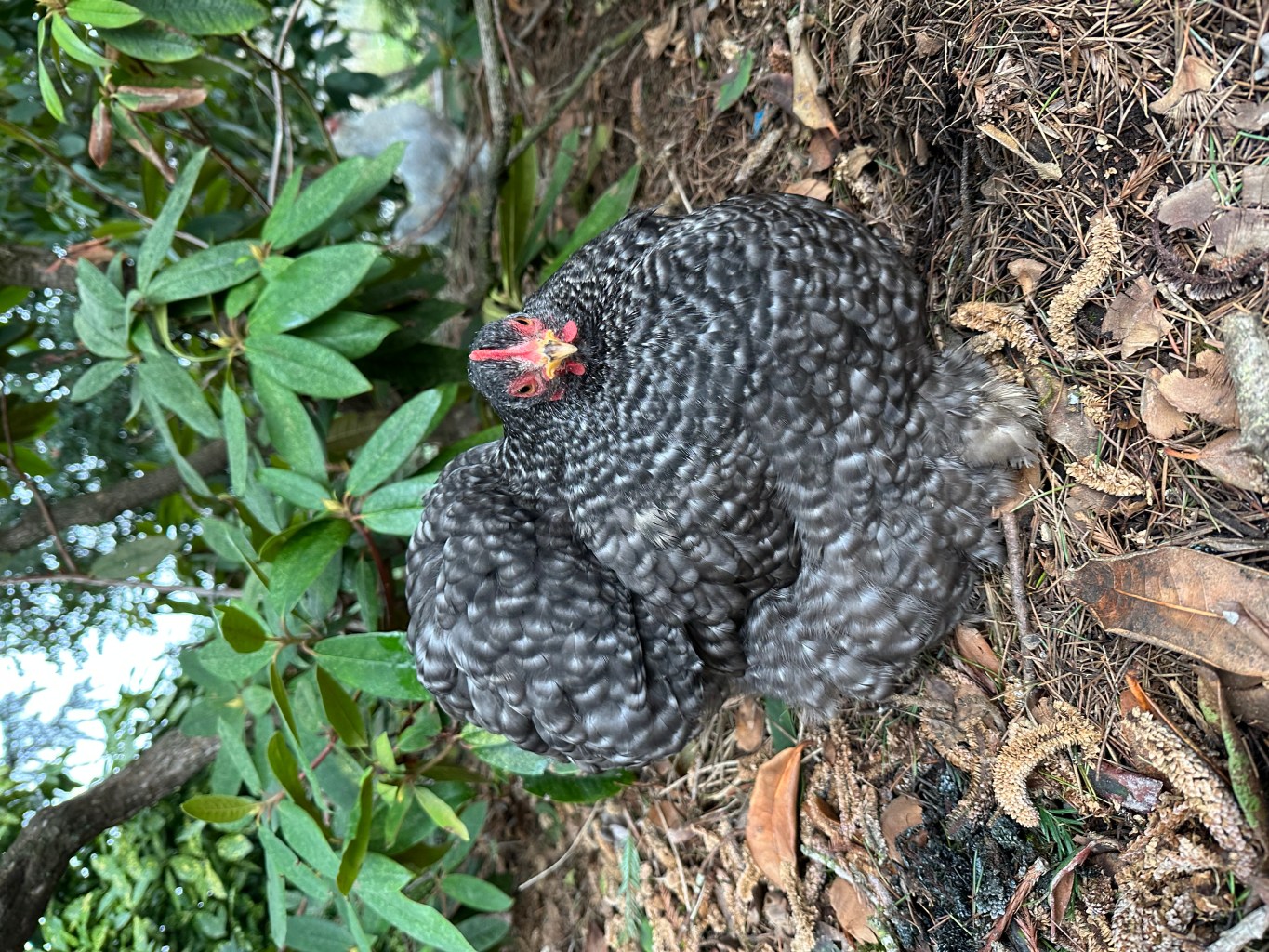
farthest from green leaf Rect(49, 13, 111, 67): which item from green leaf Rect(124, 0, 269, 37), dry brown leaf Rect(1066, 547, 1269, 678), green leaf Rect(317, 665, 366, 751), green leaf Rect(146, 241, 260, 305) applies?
dry brown leaf Rect(1066, 547, 1269, 678)

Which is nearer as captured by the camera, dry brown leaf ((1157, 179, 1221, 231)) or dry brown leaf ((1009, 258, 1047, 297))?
dry brown leaf ((1157, 179, 1221, 231))

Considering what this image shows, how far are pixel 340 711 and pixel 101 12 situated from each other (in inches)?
48.2

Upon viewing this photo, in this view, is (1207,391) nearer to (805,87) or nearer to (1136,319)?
(1136,319)

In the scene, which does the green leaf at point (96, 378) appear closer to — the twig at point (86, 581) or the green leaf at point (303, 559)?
the twig at point (86, 581)

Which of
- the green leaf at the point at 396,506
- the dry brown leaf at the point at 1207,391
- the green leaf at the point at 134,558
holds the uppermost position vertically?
the dry brown leaf at the point at 1207,391

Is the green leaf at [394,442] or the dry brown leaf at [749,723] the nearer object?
the green leaf at [394,442]

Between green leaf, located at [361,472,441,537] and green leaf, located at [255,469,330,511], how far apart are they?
0.08 meters

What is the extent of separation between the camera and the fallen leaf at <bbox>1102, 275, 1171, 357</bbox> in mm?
986

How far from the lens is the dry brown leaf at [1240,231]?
89 centimetres

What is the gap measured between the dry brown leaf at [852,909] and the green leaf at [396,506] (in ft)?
3.22

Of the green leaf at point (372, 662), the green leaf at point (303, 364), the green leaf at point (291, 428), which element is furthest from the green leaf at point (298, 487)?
the green leaf at point (372, 662)

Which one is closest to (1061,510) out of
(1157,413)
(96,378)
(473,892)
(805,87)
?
(1157,413)

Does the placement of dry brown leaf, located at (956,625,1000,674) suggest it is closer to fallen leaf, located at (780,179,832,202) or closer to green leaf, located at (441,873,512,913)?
fallen leaf, located at (780,179,832,202)

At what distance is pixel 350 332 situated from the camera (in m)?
1.51
